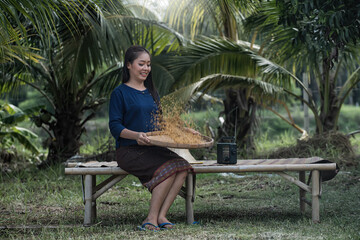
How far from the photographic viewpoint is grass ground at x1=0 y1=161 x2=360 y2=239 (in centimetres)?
354

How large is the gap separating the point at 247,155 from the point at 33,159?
3.88 metres

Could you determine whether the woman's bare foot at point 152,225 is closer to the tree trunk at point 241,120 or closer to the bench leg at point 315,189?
Answer: the bench leg at point 315,189

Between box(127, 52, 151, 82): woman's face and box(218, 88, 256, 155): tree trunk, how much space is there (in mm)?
4904

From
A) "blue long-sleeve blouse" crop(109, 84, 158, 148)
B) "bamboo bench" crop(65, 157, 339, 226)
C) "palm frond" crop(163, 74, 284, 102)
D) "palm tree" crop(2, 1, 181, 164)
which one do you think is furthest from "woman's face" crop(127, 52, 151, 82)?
"palm frond" crop(163, 74, 284, 102)

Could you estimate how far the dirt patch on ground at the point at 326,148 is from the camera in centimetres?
786

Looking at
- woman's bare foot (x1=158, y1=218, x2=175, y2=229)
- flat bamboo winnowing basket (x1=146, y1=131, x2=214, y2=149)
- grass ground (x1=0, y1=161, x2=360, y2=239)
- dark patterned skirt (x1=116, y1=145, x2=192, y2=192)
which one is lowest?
grass ground (x1=0, y1=161, x2=360, y2=239)

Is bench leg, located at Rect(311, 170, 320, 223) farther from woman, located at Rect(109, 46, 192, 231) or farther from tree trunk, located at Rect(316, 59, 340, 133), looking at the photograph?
tree trunk, located at Rect(316, 59, 340, 133)

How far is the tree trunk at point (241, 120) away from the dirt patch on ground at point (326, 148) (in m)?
0.66

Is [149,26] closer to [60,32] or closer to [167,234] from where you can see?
[60,32]

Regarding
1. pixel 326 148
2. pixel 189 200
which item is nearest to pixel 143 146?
pixel 189 200

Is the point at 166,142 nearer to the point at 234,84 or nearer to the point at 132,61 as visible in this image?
the point at 132,61

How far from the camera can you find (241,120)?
898 centimetres

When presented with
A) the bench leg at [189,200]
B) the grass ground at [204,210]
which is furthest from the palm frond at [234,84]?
the bench leg at [189,200]

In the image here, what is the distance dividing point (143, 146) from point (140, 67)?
24.1 inches
